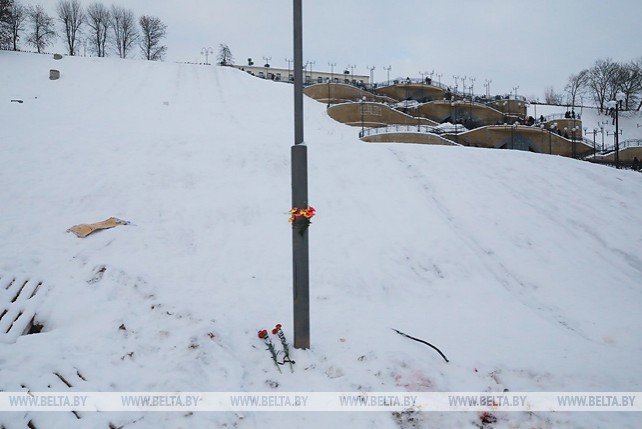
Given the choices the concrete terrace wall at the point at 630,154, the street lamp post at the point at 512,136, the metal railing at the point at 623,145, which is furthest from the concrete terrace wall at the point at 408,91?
the concrete terrace wall at the point at 630,154

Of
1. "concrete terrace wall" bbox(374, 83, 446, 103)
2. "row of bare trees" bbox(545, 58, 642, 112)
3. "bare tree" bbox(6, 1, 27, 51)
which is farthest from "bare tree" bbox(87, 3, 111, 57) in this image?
"row of bare trees" bbox(545, 58, 642, 112)

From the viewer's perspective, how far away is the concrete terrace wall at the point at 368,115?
42.6 meters

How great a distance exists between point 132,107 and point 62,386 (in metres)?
27.1

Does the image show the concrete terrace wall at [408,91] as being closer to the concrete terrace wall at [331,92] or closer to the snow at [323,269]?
the concrete terrace wall at [331,92]

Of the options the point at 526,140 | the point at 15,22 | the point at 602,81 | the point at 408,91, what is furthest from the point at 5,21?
the point at 602,81

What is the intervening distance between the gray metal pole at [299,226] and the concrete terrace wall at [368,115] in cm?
3774

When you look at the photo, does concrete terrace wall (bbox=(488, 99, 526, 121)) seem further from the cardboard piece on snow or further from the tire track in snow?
the cardboard piece on snow

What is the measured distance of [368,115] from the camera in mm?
43688

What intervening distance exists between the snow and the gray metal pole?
1.48 feet

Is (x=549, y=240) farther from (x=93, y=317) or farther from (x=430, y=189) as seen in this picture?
(x=93, y=317)

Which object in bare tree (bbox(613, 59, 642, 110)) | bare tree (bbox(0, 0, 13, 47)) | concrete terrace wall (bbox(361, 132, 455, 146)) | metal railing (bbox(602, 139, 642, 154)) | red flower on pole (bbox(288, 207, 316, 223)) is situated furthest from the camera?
bare tree (bbox(613, 59, 642, 110))

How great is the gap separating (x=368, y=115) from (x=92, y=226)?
38.5 metres

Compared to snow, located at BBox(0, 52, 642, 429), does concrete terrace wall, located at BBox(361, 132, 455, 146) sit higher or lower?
higher

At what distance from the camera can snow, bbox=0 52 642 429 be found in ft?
16.1
